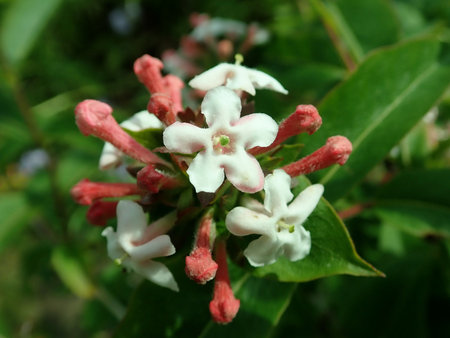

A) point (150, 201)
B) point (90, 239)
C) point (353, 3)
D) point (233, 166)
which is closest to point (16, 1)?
point (90, 239)

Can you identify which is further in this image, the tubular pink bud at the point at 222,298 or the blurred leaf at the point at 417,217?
the blurred leaf at the point at 417,217

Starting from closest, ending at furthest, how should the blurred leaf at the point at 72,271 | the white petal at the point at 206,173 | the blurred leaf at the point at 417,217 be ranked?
the white petal at the point at 206,173 → the blurred leaf at the point at 417,217 → the blurred leaf at the point at 72,271

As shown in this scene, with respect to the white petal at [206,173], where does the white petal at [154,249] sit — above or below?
below

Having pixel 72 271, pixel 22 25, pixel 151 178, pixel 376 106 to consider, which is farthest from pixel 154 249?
pixel 22 25

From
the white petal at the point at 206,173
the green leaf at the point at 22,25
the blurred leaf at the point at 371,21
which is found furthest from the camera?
the green leaf at the point at 22,25

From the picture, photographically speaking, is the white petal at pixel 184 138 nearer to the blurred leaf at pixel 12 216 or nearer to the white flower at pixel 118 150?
the white flower at pixel 118 150

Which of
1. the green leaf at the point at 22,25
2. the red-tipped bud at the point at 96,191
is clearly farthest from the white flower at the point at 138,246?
the green leaf at the point at 22,25

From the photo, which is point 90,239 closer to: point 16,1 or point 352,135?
point 16,1
